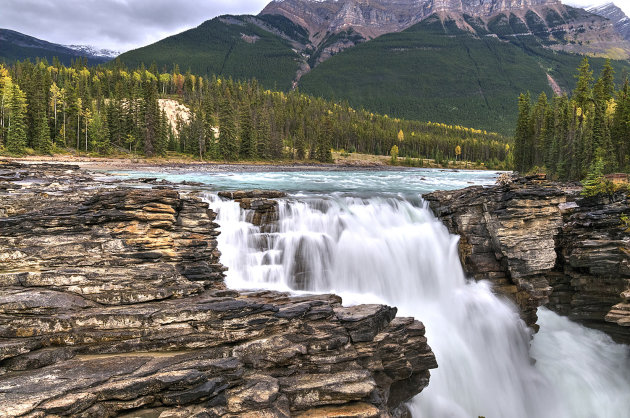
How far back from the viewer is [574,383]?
14531mm

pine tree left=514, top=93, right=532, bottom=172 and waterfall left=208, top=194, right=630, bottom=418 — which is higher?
pine tree left=514, top=93, right=532, bottom=172

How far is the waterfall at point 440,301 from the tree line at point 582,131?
2949cm

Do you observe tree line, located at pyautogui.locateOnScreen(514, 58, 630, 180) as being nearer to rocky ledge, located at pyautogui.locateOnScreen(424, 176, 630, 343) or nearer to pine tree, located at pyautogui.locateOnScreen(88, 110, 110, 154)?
rocky ledge, located at pyautogui.locateOnScreen(424, 176, 630, 343)

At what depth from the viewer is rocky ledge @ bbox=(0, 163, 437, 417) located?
6.64 metres

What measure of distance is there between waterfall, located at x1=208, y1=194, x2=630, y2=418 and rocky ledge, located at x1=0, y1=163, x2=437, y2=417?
11.1 feet

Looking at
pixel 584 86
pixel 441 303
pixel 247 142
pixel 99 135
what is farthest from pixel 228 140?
pixel 441 303

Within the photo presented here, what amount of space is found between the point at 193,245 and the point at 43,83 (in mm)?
93339

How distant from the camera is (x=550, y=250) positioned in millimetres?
17969

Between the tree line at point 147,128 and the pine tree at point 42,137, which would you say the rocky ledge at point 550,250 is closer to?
the tree line at point 147,128

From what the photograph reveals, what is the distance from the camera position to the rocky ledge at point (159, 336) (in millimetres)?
6637

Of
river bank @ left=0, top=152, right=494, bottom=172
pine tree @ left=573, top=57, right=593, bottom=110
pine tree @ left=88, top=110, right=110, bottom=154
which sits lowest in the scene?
river bank @ left=0, top=152, right=494, bottom=172

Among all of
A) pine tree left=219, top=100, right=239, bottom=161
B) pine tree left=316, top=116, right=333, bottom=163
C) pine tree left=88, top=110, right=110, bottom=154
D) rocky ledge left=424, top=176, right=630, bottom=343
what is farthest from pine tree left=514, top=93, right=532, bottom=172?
pine tree left=88, top=110, right=110, bottom=154

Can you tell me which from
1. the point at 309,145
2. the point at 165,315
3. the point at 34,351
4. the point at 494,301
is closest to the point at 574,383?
the point at 494,301

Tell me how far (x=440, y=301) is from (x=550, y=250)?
6.82m
